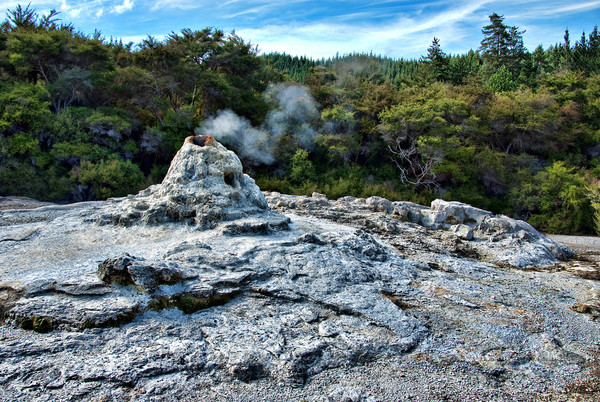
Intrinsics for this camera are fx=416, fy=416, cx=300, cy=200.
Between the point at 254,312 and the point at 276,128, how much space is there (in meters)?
15.3

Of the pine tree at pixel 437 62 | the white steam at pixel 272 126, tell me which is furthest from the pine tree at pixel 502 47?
the white steam at pixel 272 126

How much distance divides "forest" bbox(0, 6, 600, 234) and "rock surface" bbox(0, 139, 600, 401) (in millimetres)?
8775

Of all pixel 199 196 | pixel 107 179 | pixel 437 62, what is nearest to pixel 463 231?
pixel 199 196

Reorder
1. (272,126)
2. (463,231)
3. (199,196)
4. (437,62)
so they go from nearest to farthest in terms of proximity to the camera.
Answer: (199,196)
(463,231)
(272,126)
(437,62)

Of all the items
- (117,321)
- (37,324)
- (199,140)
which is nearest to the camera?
(37,324)

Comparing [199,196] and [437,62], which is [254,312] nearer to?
[199,196]

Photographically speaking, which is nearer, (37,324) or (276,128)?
(37,324)

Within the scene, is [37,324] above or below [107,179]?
below

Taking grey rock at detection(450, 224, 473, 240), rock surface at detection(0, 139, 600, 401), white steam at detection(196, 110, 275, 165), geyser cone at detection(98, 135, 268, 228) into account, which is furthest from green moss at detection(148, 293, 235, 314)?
white steam at detection(196, 110, 275, 165)

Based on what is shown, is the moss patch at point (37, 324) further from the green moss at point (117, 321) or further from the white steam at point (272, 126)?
the white steam at point (272, 126)

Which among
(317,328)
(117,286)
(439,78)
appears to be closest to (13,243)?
(117,286)

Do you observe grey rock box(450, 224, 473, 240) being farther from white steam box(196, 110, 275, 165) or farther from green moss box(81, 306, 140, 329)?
white steam box(196, 110, 275, 165)

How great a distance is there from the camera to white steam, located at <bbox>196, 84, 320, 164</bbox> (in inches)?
751

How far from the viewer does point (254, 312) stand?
218 inches
